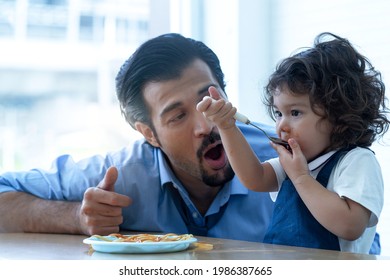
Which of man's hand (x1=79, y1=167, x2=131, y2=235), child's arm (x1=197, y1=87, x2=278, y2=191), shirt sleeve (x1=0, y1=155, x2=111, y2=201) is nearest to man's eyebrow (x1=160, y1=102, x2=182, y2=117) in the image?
shirt sleeve (x1=0, y1=155, x2=111, y2=201)

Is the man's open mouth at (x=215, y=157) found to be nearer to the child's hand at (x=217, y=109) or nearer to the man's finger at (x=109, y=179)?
the man's finger at (x=109, y=179)

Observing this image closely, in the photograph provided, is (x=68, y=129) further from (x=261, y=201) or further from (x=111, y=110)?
(x=261, y=201)

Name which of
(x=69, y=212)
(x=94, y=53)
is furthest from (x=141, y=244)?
(x=94, y=53)

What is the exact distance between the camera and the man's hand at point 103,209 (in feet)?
5.48

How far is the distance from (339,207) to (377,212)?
0.28ft

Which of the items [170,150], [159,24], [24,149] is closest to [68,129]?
[24,149]

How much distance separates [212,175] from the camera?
1.91 metres

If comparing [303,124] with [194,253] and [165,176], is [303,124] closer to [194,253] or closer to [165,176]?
[194,253]

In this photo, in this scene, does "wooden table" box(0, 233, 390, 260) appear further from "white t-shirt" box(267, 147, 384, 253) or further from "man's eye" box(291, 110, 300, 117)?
A: "man's eye" box(291, 110, 300, 117)

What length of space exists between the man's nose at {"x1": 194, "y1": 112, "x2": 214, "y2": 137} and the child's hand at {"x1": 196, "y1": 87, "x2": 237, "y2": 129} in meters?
0.43

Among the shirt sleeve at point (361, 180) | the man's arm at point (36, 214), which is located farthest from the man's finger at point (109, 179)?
the shirt sleeve at point (361, 180)

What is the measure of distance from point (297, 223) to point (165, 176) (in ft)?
1.93

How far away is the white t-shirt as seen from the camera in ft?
4.29

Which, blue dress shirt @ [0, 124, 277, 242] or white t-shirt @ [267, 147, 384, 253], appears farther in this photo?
blue dress shirt @ [0, 124, 277, 242]
